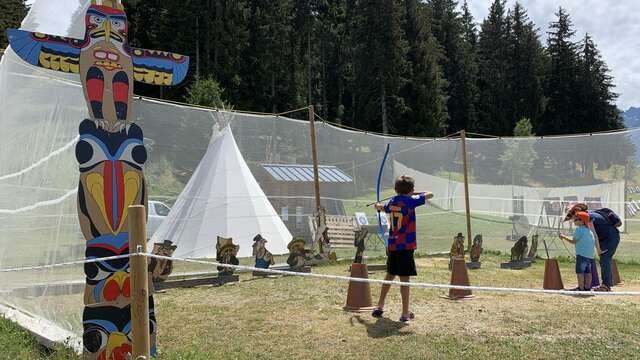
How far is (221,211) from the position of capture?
9.30m

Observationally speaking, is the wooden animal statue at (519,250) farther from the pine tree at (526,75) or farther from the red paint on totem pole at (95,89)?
the pine tree at (526,75)

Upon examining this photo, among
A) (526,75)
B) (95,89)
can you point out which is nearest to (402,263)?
(95,89)

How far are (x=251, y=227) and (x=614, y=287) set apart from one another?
5767mm

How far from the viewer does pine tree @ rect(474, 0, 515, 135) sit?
40787 millimetres

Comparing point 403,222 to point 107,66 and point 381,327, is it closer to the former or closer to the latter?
point 381,327

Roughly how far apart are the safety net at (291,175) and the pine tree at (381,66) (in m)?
20.6

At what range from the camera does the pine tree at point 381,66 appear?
33312 mm

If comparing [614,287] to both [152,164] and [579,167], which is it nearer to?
[579,167]

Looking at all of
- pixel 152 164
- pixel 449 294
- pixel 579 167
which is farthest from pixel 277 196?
pixel 579 167

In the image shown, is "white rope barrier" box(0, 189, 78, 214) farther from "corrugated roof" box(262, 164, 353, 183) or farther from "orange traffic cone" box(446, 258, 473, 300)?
"corrugated roof" box(262, 164, 353, 183)

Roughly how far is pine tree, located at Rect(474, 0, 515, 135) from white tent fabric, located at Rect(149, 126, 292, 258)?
34078 millimetres

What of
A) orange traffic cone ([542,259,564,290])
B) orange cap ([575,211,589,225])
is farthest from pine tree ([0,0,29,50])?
orange cap ([575,211,589,225])

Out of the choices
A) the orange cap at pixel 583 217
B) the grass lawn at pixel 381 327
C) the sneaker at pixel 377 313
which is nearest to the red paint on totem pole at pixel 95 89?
the grass lawn at pixel 381 327

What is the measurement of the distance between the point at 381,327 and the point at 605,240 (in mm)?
3845
